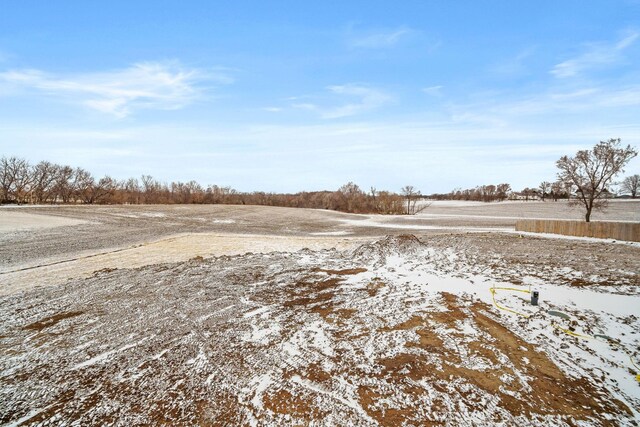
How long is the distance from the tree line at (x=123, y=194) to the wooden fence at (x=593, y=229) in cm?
3647

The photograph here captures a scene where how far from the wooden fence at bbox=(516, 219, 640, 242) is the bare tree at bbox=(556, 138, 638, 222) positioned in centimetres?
740

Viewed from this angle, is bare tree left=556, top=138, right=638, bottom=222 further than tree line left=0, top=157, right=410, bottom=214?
No

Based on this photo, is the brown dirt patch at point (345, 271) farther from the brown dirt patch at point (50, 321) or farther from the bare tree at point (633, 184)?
the bare tree at point (633, 184)

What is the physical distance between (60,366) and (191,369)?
89.6 inches

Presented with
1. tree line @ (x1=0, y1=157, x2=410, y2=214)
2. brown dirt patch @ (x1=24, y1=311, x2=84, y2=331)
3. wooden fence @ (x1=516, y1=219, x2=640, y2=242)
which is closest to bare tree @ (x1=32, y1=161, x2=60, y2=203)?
tree line @ (x1=0, y1=157, x2=410, y2=214)

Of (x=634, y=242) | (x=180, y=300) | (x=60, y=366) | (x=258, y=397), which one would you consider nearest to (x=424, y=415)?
(x=258, y=397)

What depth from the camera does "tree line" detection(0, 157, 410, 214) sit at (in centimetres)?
5262

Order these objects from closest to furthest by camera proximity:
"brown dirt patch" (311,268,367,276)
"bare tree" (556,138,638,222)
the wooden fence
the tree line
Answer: "brown dirt patch" (311,268,367,276) → the wooden fence → "bare tree" (556,138,638,222) → the tree line

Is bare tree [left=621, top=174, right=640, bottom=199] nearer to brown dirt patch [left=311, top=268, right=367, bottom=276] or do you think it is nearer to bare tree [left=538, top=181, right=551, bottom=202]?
bare tree [left=538, top=181, right=551, bottom=202]

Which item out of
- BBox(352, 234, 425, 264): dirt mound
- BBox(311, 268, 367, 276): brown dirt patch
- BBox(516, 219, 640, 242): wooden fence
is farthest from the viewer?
BBox(516, 219, 640, 242): wooden fence

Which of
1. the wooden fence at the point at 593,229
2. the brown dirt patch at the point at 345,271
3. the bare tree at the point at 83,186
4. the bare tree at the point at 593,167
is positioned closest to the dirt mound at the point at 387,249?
the brown dirt patch at the point at 345,271

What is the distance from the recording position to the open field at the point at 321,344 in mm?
4379

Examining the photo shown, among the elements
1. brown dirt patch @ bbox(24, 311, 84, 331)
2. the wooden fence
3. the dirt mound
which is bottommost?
brown dirt patch @ bbox(24, 311, 84, 331)

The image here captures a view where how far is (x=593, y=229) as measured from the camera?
21000 millimetres
